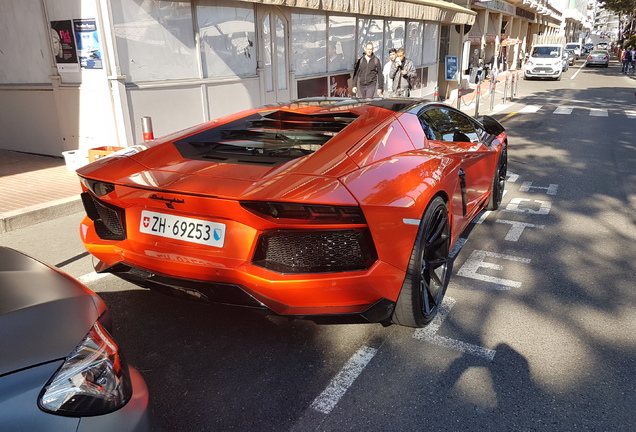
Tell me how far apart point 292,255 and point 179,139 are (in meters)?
1.43

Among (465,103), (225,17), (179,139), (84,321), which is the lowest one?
(465,103)

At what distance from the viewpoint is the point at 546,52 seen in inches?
1197

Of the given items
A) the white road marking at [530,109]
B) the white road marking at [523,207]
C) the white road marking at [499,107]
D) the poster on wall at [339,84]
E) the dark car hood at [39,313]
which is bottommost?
the white road marking at [499,107]

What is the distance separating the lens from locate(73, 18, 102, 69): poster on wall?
7117 mm

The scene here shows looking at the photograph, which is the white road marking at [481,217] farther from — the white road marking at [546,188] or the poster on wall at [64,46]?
the poster on wall at [64,46]

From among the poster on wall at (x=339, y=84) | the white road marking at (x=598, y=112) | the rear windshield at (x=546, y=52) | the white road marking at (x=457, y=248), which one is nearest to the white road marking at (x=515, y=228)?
the white road marking at (x=457, y=248)

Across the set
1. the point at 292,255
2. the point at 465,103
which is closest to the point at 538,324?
the point at 292,255

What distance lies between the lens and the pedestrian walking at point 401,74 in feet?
37.3

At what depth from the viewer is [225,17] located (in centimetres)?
914

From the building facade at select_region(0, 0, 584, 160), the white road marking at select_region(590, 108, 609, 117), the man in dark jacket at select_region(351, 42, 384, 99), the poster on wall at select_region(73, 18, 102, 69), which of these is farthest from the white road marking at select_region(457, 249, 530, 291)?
the white road marking at select_region(590, 108, 609, 117)

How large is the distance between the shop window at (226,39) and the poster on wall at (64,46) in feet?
6.91

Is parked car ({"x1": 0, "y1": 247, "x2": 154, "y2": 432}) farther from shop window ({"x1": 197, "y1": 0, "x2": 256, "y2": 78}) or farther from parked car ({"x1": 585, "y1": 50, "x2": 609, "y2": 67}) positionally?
parked car ({"x1": 585, "y1": 50, "x2": 609, "y2": 67})

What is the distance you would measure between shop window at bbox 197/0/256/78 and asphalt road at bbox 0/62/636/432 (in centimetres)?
526

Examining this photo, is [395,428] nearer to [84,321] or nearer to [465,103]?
[84,321]
